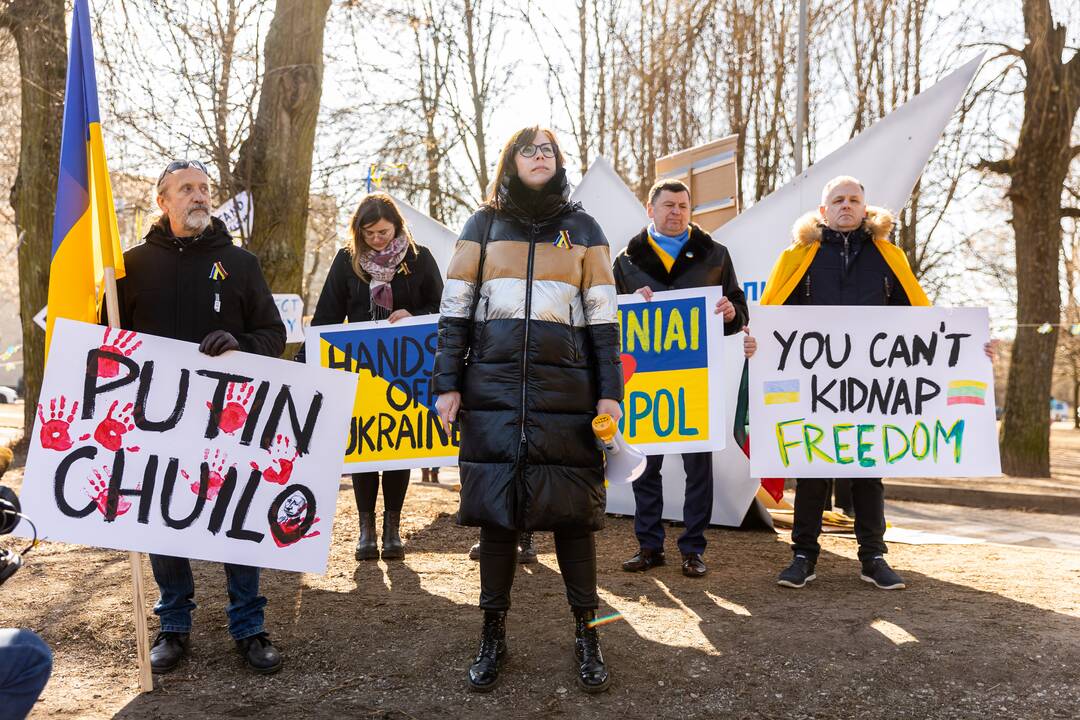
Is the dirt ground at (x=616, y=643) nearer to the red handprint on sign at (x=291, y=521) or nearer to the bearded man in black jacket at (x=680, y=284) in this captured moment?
the bearded man in black jacket at (x=680, y=284)

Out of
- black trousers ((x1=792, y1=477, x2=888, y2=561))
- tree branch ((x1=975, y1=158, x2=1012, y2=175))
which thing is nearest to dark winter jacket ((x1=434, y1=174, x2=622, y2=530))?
black trousers ((x1=792, y1=477, x2=888, y2=561))

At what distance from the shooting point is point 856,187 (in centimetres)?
471

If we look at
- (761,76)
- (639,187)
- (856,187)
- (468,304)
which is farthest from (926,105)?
(639,187)

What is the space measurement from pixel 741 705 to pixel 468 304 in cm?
166

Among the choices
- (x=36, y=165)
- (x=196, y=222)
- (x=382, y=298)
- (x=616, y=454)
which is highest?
(x=36, y=165)

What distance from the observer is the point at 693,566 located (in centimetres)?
493

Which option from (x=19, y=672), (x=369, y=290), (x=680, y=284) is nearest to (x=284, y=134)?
(x=369, y=290)

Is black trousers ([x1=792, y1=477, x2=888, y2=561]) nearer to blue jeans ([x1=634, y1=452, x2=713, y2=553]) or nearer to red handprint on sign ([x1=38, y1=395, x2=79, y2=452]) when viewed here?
blue jeans ([x1=634, y1=452, x2=713, y2=553])

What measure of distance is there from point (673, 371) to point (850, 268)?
1.08 metres

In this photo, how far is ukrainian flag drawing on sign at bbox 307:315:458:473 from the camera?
5.21 m

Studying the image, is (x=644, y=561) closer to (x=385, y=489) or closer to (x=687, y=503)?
(x=687, y=503)

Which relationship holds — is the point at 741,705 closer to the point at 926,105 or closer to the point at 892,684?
the point at 892,684

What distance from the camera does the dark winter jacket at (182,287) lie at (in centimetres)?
355

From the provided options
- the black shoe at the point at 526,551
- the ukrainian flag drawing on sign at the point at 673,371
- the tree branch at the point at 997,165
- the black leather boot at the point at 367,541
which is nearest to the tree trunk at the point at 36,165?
the black leather boot at the point at 367,541
